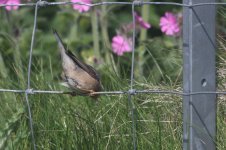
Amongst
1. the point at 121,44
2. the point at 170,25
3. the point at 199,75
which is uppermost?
the point at 170,25

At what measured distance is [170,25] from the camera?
4.38m

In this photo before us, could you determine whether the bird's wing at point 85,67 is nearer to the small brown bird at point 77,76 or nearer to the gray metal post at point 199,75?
the small brown bird at point 77,76

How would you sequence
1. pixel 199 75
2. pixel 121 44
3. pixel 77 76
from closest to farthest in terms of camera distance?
pixel 199 75 < pixel 77 76 < pixel 121 44

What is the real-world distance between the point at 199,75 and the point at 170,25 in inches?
67.4

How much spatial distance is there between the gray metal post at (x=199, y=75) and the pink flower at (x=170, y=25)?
5.35 ft

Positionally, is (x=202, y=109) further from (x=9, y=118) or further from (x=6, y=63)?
(x=6, y=63)

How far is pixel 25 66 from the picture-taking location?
4.02 metres

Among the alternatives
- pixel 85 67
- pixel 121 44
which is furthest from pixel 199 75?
pixel 121 44

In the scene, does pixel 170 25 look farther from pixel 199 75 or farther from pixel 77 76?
pixel 199 75

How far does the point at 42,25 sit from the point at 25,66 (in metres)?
3.18

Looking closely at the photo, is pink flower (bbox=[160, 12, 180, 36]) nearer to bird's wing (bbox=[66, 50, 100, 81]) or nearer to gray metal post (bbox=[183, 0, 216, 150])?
bird's wing (bbox=[66, 50, 100, 81])

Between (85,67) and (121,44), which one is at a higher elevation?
(121,44)

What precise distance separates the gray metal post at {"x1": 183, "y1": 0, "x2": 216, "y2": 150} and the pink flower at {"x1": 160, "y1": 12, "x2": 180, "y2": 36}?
163 cm

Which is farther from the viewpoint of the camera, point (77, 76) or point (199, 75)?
point (77, 76)
